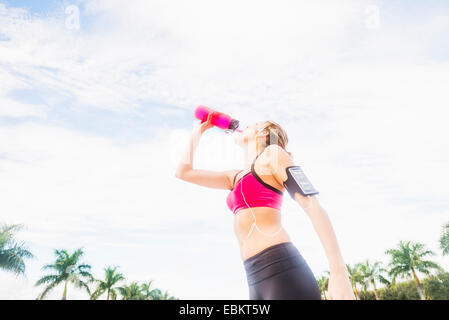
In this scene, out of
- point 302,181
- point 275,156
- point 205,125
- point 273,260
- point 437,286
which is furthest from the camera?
point 437,286

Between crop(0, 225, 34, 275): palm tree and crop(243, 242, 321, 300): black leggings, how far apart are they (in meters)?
33.6

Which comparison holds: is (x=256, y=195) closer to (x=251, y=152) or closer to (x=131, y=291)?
(x=251, y=152)

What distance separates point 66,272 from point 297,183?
41.7 meters

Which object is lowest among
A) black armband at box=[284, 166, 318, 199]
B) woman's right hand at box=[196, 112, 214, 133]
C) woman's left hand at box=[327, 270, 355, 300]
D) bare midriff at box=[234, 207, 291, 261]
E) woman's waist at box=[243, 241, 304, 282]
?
woman's left hand at box=[327, 270, 355, 300]

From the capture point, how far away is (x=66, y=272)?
118 ft

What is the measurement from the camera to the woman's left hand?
1664mm

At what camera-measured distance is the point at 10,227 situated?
28094 millimetres

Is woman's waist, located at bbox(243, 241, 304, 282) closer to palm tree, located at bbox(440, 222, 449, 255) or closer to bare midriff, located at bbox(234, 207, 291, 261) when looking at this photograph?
bare midriff, located at bbox(234, 207, 291, 261)

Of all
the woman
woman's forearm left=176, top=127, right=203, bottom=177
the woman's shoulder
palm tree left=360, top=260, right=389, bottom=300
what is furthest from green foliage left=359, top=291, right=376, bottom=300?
the woman's shoulder

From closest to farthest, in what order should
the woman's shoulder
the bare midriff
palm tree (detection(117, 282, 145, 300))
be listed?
the bare midriff
the woman's shoulder
palm tree (detection(117, 282, 145, 300))

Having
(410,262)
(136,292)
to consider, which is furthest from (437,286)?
(136,292)

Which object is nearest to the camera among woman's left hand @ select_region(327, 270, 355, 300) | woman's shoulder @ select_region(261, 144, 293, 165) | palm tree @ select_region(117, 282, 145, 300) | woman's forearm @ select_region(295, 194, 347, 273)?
woman's left hand @ select_region(327, 270, 355, 300)

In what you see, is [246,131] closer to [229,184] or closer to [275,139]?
[275,139]
